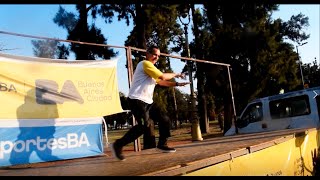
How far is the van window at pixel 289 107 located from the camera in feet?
30.2

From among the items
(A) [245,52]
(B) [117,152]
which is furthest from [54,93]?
(A) [245,52]

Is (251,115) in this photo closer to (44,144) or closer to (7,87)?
(44,144)

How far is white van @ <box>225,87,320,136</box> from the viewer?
9.05 meters

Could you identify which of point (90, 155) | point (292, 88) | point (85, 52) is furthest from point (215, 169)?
point (292, 88)

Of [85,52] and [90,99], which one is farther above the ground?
[85,52]

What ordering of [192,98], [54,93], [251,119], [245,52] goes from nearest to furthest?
1. [54,93]
2. [251,119]
3. [192,98]
4. [245,52]

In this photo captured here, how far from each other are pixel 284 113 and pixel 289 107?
0.19 metres

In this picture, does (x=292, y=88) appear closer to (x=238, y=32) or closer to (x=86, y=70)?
(x=238, y=32)

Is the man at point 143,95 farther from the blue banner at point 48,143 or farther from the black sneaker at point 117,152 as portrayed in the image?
the blue banner at point 48,143

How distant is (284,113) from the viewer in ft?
31.2

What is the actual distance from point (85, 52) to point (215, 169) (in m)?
14.7

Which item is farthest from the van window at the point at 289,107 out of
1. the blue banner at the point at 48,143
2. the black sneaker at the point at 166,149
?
the black sneaker at the point at 166,149

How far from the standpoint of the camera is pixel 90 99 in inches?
280

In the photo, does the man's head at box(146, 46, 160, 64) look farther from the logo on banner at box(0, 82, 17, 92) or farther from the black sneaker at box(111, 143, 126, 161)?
the logo on banner at box(0, 82, 17, 92)
